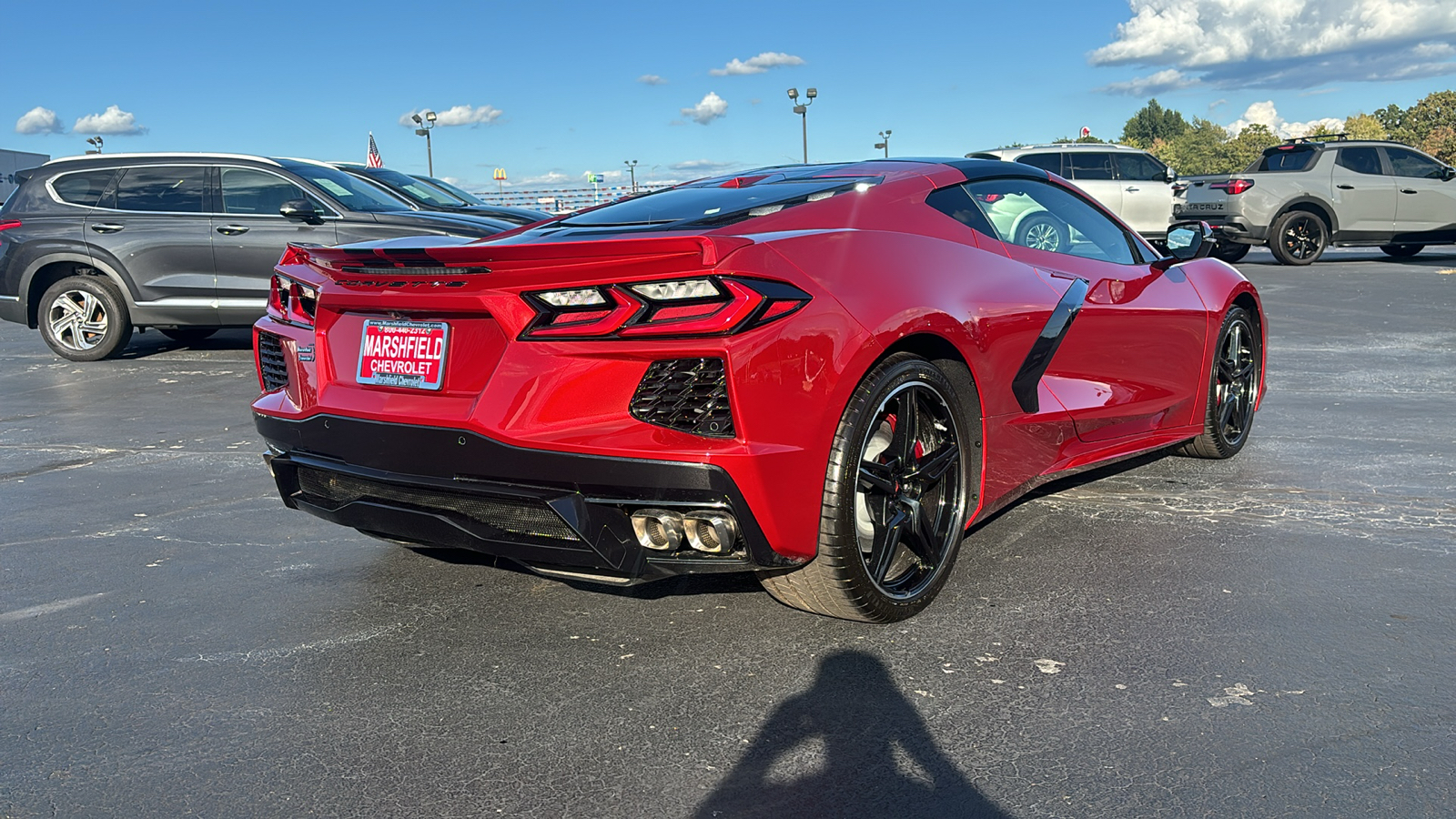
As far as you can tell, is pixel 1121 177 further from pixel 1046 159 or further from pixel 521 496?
pixel 521 496

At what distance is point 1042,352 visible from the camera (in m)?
4.00

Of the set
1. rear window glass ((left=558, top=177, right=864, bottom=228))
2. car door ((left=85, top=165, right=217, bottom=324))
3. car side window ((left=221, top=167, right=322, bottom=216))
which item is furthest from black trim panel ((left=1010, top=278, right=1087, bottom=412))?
car door ((left=85, top=165, right=217, bottom=324))

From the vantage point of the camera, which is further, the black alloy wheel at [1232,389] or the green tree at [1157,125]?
the green tree at [1157,125]

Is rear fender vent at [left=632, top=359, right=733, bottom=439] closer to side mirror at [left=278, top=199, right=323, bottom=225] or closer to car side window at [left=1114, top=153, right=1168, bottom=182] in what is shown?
side mirror at [left=278, top=199, right=323, bottom=225]

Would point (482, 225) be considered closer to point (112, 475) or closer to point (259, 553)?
point (112, 475)

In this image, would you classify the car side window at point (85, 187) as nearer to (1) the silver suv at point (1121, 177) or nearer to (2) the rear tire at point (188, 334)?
(2) the rear tire at point (188, 334)

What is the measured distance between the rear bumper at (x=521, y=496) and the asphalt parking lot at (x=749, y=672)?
0.31m

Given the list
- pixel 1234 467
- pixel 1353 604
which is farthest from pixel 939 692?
pixel 1234 467

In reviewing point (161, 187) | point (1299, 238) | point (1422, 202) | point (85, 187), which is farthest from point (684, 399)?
point (1422, 202)

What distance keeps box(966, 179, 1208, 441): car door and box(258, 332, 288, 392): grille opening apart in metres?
2.30

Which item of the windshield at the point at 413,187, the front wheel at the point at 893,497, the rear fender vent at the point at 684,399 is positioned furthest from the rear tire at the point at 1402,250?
the rear fender vent at the point at 684,399

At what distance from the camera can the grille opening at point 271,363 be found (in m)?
→ 3.71

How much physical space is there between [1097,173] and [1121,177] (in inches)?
15.8

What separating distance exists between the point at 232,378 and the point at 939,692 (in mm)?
7433
